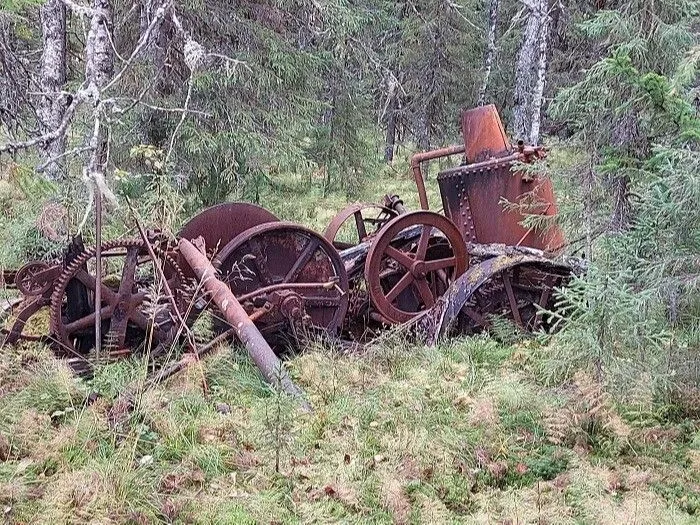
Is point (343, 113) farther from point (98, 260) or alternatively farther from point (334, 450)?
point (334, 450)

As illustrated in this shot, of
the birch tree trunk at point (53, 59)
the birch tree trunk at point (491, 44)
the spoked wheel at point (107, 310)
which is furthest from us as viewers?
the birch tree trunk at point (491, 44)

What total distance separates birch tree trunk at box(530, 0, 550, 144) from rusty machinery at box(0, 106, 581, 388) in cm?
A: 570

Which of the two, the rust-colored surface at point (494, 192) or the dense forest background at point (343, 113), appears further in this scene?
the rust-colored surface at point (494, 192)

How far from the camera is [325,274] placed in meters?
5.78

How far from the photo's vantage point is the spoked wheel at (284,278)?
17.3ft

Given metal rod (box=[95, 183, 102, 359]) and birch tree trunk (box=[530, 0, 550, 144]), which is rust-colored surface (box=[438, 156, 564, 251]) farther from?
birch tree trunk (box=[530, 0, 550, 144])

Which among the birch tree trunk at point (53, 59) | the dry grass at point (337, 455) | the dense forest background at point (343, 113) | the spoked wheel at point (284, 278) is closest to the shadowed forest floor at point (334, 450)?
the dry grass at point (337, 455)

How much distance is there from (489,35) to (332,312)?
12639mm

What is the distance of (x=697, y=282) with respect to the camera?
3.65 m

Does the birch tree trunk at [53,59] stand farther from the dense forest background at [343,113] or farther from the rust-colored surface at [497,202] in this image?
the rust-colored surface at [497,202]

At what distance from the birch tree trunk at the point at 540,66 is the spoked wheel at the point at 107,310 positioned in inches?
383

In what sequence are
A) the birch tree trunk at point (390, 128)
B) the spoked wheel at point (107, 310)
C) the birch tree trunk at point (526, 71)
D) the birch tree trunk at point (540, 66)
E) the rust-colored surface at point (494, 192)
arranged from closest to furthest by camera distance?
the spoked wheel at point (107, 310) < the rust-colored surface at point (494, 192) < the birch tree trunk at point (540, 66) < the birch tree trunk at point (526, 71) < the birch tree trunk at point (390, 128)

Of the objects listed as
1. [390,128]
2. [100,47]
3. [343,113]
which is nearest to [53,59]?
[100,47]

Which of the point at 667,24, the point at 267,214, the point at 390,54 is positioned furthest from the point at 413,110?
the point at 267,214
